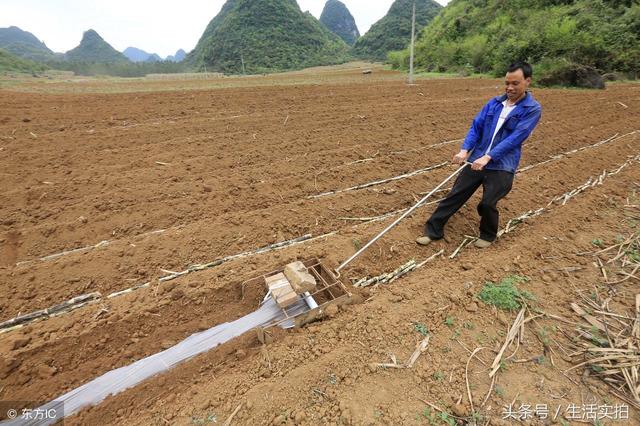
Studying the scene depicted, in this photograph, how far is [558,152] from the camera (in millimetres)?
6129

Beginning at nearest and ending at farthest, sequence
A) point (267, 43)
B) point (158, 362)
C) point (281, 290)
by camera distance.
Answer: point (158, 362) → point (281, 290) → point (267, 43)


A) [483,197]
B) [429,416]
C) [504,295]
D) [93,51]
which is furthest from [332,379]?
[93,51]

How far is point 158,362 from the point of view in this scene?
7.66 ft

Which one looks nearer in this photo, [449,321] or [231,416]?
[231,416]

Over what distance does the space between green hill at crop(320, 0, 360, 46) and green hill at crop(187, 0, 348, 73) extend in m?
50.7

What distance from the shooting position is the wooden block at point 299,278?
260 centimetres

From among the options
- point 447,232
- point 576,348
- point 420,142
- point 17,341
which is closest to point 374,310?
point 576,348

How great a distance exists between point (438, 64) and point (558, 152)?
24409mm

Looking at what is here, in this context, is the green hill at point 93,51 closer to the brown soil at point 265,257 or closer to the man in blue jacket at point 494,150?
the brown soil at point 265,257

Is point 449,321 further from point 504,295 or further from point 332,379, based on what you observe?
point 332,379

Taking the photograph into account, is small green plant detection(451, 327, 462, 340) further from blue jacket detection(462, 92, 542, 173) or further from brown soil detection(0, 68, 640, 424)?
blue jacket detection(462, 92, 542, 173)

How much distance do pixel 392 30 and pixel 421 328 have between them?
80.2 meters

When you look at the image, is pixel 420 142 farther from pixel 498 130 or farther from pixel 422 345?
pixel 422 345

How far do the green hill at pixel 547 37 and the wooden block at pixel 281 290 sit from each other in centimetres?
1771
